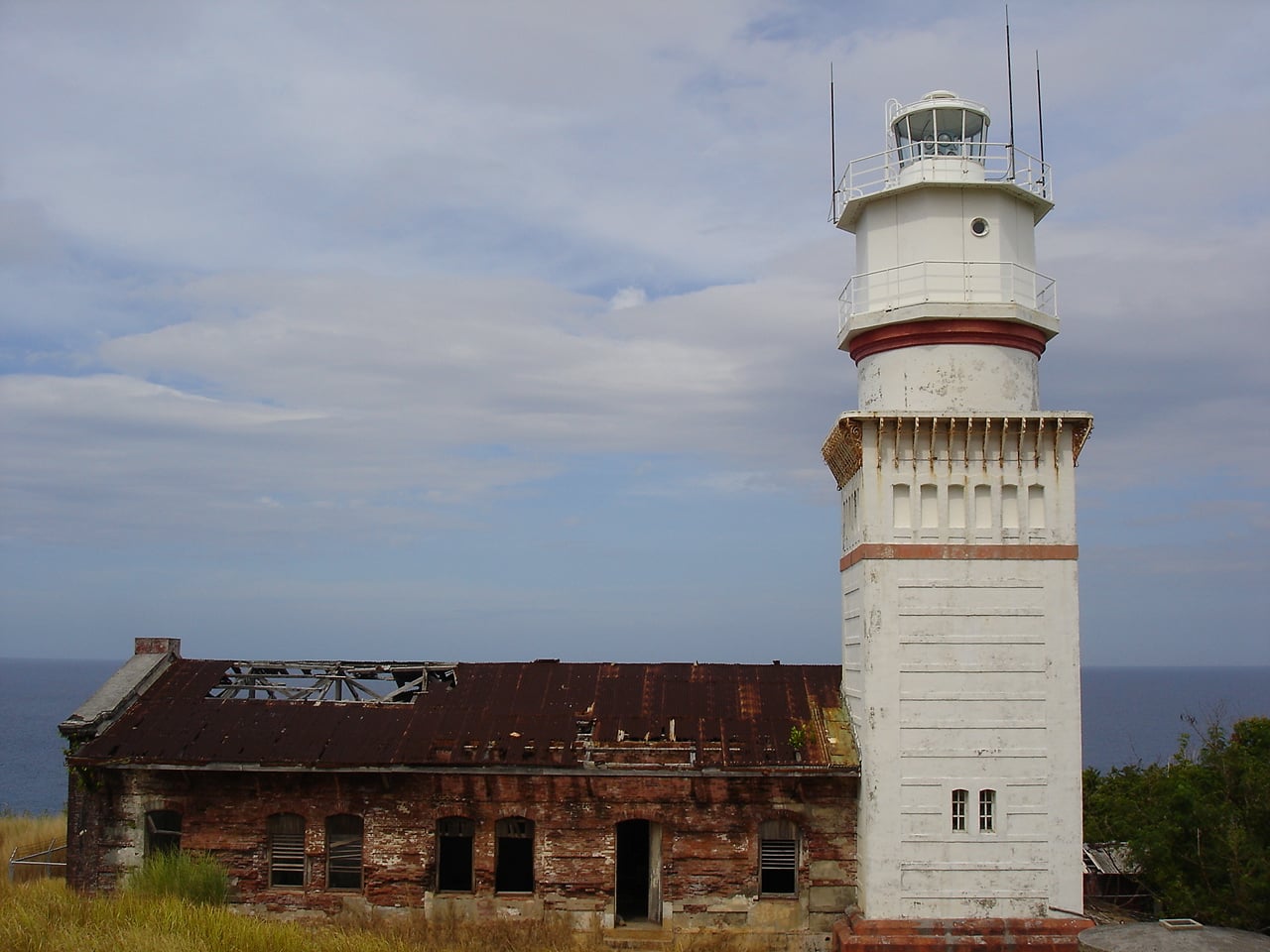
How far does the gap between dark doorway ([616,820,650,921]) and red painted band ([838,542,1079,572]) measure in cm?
665

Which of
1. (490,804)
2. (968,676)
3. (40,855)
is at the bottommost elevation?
(40,855)

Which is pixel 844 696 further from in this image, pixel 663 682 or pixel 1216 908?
pixel 1216 908

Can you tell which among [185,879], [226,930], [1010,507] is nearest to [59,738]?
[185,879]

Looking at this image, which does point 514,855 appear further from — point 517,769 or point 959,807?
point 959,807

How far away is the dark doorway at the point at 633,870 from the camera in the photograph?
21719 millimetres

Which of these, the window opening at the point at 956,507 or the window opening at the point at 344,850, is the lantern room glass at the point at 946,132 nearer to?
the window opening at the point at 956,507

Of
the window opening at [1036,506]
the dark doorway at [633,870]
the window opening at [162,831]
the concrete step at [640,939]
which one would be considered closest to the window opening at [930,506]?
the window opening at [1036,506]

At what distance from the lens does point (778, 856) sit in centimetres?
2073

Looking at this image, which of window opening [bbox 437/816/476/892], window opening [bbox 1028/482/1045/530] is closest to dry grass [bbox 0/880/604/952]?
window opening [bbox 437/816/476/892]

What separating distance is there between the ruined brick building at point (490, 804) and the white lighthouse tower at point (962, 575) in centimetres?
140

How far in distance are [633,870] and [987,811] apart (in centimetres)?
730

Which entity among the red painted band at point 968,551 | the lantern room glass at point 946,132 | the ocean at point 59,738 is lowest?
the ocean at point 59,738

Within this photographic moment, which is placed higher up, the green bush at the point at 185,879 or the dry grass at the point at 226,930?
the green bush at the point at 185,879

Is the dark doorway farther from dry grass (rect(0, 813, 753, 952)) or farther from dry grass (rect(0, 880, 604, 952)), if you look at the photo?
dry grass (rect(0, 880, 604, 952))
